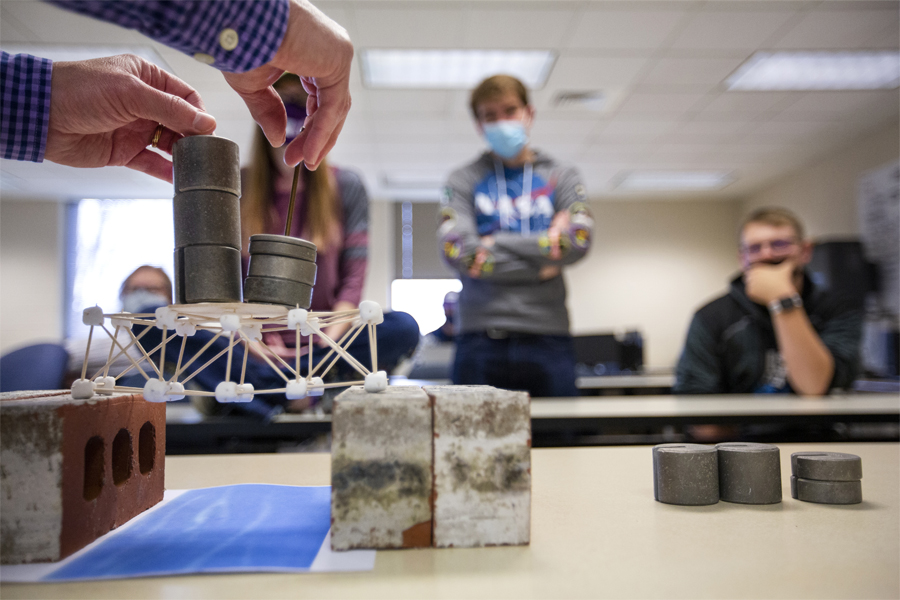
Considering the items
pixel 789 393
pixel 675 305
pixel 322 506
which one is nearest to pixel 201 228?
pixel 322 506

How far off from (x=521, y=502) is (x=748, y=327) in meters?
2.07

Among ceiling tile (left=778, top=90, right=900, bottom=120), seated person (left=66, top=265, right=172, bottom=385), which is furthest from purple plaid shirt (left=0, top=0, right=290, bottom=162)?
ceiling tile (left=778, top=90, right=900, bottom=120)

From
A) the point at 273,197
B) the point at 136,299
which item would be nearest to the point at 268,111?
the point at 273,197

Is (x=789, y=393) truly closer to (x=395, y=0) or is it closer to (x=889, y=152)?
(x=395, y=0)

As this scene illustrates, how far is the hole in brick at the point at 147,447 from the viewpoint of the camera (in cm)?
69

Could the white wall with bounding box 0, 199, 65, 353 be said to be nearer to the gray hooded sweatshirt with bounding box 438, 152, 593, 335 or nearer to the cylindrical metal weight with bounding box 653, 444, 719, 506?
the gray hooded sweatshirt with bounding box 438, 152, 593, 335

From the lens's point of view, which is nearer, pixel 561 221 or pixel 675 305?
pixel 561 221

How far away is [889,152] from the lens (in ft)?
17.7

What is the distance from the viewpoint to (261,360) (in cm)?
143

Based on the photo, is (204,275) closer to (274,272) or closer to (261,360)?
(274,272)

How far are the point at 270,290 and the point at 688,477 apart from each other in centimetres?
54

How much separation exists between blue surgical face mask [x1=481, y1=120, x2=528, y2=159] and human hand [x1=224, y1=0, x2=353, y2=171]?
4.23 feet

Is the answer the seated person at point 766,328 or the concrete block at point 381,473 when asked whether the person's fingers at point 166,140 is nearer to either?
the concrete block at point 381,473

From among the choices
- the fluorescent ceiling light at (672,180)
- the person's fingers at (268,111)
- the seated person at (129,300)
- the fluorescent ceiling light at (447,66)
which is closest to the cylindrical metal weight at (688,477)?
the person's fingers at (268,111)
